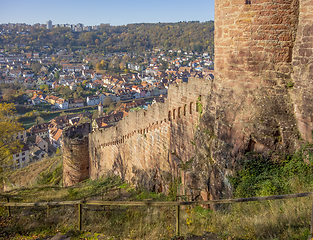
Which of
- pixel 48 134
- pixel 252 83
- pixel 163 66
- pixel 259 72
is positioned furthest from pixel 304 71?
pixel 163 66

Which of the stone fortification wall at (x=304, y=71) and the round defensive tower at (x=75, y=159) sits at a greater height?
the stone fortification wall at (x=304, y=71)

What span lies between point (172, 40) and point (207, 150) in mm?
174160

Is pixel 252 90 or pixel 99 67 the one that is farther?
pixel 99 67

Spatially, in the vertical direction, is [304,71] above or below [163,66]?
below

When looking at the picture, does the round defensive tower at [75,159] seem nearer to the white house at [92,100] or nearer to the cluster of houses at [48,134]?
the cluster of houses at [48,134]

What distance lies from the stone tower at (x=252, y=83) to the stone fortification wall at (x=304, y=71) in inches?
4.6

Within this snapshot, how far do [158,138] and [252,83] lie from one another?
5.14 m

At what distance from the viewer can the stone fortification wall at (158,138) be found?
8.34 m

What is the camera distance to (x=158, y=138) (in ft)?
32.9

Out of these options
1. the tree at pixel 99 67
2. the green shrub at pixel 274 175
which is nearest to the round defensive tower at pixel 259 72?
the green shrub at pixel 274 175

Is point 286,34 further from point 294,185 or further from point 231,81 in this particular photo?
point 294,185

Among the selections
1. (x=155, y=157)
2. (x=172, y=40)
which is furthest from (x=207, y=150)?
(x=172, y=40)

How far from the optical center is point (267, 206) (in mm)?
4977

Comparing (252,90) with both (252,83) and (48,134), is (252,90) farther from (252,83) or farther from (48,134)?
(48,134)
